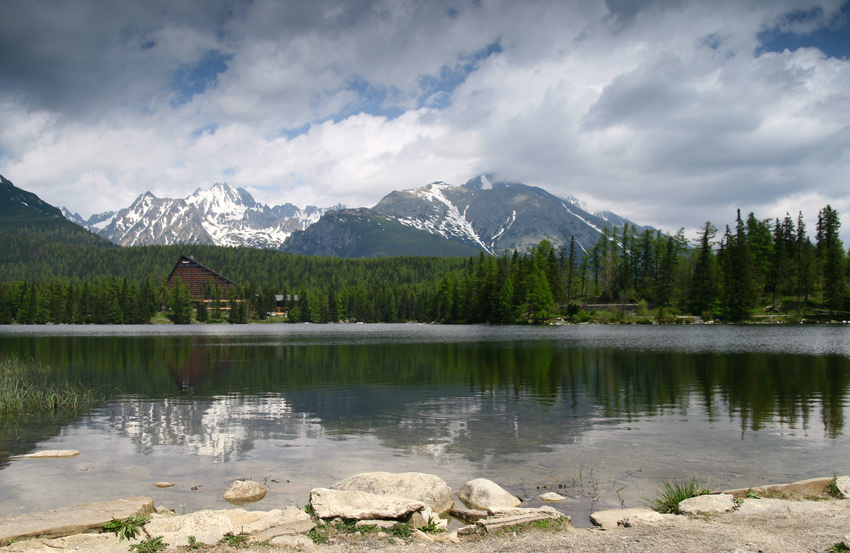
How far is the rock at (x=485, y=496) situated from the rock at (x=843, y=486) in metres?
8.01

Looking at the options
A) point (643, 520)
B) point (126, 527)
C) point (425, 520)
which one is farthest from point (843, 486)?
point (126, 527)

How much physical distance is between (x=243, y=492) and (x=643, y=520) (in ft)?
34.7

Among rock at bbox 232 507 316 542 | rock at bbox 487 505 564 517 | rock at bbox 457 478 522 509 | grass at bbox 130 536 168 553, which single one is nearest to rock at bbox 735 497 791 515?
rock at bbox 487 505 564 517

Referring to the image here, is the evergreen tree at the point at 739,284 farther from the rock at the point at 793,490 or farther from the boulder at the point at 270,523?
the boulder at the point at 270,523

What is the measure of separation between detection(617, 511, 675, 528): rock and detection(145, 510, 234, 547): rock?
8.36 m

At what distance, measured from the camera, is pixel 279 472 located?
58.4ft

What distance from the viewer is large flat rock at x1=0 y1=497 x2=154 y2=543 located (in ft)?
34.9

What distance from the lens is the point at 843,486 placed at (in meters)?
13.6

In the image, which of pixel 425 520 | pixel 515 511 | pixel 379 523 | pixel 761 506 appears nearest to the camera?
pixel 379 523

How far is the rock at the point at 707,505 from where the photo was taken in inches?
479

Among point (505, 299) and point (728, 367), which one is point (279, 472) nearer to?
point (728, 367)

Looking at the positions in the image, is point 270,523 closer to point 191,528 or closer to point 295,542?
point 295,542

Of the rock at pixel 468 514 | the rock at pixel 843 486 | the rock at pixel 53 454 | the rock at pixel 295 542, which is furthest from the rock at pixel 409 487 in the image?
the rock at pixel 53 454

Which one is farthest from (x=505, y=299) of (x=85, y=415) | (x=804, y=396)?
(x=85, y=415)
